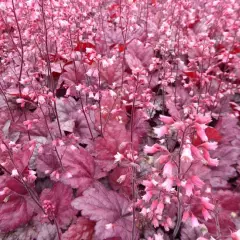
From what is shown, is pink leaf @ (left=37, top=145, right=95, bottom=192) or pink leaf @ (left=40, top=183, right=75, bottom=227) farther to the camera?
pink leaf @ (left=37, top=145, right=95, bottom=192)

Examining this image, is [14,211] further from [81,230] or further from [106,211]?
[106,211]

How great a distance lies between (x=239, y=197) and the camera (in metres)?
2.20

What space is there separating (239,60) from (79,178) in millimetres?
2123

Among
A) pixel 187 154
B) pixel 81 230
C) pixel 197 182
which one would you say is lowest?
pixel 81 230

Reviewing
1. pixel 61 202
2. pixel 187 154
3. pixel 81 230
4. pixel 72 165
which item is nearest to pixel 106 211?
pixel 81 230

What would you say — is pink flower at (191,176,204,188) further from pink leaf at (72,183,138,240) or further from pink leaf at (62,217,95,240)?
pink leaf at (62,217,95,240)

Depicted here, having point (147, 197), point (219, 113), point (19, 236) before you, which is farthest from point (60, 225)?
point (219, 113)

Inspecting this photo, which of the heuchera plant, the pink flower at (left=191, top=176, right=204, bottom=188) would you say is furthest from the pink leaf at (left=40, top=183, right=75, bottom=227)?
the pink flower at (left=191, top=176, right=204, bottom=188)

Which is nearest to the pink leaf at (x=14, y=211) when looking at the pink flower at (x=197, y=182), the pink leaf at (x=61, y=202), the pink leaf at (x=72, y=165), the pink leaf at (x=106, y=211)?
the pink leaf at (x=61, y=202)

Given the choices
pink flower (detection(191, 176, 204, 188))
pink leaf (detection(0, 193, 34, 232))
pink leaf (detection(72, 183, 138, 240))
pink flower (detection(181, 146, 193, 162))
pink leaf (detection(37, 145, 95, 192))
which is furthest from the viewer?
pink leaf (detection(37, 145, 95, 192))

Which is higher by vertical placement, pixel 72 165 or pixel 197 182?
pixel 197 182

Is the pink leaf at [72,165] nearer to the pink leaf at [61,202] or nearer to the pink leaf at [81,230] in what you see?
the pink leaf at [61,202]

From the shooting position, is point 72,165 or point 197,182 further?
point 72,165

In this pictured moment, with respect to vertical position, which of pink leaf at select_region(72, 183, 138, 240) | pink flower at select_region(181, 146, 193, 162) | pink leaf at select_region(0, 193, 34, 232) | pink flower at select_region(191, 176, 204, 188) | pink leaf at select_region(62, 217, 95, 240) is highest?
pink flower at select_region(181, 146, 193, 162)
